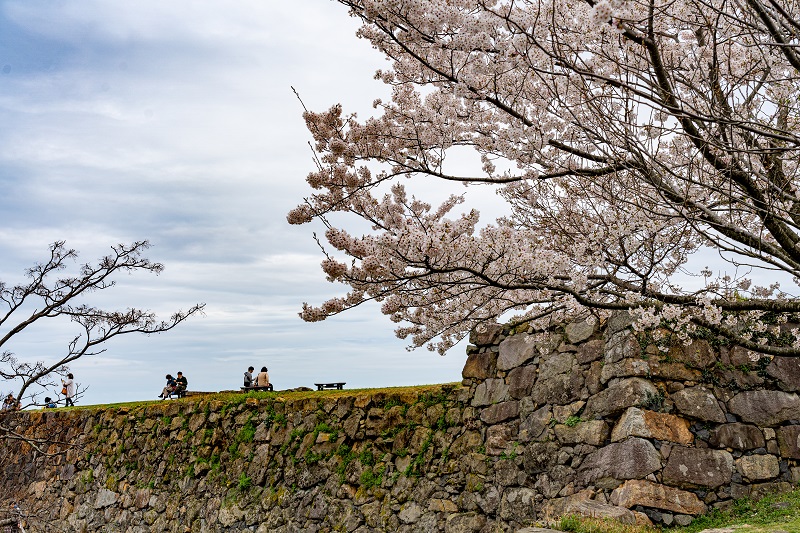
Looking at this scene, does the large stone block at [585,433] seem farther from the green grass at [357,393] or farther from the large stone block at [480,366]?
the green grass at [357,393]

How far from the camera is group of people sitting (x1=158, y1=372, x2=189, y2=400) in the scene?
17.4 metres

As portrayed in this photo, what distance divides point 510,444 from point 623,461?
1775mm

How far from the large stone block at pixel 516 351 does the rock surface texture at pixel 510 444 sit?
0.06ft

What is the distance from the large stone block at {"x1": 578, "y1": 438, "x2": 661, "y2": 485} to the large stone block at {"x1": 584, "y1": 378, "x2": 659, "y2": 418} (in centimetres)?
42

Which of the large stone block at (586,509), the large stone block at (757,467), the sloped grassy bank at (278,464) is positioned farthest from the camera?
the sloped grassy bank at (278,464)

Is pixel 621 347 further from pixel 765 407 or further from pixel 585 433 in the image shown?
pixel 765 407

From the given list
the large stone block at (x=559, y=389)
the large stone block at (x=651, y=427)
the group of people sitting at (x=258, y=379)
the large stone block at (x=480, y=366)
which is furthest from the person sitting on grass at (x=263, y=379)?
the large stone block at (x=651, y=427)

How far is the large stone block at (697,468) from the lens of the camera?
7.74 m

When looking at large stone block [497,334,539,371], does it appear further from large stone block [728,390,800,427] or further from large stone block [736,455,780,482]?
large stone block [736,455,780,482]

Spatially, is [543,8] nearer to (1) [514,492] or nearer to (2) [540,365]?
(2) [540,365]

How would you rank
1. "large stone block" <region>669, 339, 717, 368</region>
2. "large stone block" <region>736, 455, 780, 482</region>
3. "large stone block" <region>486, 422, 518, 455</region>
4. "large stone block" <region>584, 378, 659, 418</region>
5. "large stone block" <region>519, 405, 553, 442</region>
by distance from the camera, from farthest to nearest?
1. "large stone block" <region>486, 422, 518, 455</region>
2. "large stone block" <region>519, 405, 553, 442</region>
3. "large stone block" <region>669, 339, 717, 368</region>
4. "large stone block" <region>736, 455, 780, 482</region>
5. "large stone block" <region>584, 378, 659, 418</region>

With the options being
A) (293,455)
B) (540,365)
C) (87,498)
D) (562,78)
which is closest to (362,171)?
(562,78)

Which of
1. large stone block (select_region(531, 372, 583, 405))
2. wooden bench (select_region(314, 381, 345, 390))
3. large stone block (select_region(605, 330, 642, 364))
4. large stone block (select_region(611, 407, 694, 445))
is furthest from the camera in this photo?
wooden bench (select_region(314, 381, 345, 390))

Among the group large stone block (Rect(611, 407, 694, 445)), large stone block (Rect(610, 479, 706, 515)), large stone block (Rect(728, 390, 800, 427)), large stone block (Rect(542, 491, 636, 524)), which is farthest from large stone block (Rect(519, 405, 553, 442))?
large stone block (Rect(728, 390, 800, 427))
